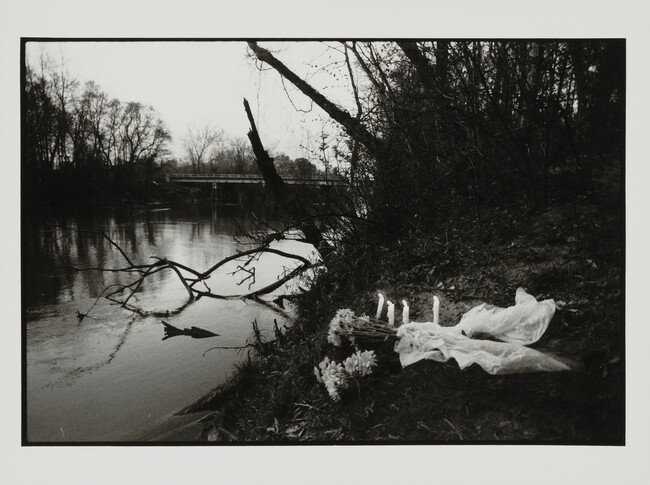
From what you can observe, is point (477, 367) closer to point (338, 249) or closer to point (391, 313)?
point (391, 313)

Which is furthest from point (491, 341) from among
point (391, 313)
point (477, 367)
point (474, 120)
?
point (474, 120)

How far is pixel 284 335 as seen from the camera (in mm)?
3480

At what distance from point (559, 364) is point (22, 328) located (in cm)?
291

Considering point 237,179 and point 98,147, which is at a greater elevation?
point 98,147

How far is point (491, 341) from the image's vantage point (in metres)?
2.11

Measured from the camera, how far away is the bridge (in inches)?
144

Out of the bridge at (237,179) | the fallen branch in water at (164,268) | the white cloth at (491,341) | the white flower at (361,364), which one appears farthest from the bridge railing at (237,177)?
the white flower at (361,364)

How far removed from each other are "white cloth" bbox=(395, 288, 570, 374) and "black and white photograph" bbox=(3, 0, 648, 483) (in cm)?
1

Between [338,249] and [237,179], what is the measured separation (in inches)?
49.4

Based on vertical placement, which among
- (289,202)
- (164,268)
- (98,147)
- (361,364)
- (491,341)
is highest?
(98,147)

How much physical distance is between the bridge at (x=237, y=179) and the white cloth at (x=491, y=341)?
5.71 feet

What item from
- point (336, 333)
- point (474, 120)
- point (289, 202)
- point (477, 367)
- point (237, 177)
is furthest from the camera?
point (237, 177)

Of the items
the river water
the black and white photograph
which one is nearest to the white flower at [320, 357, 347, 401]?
the black and white photograph

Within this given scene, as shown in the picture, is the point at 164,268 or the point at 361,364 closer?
the point at 361,364
